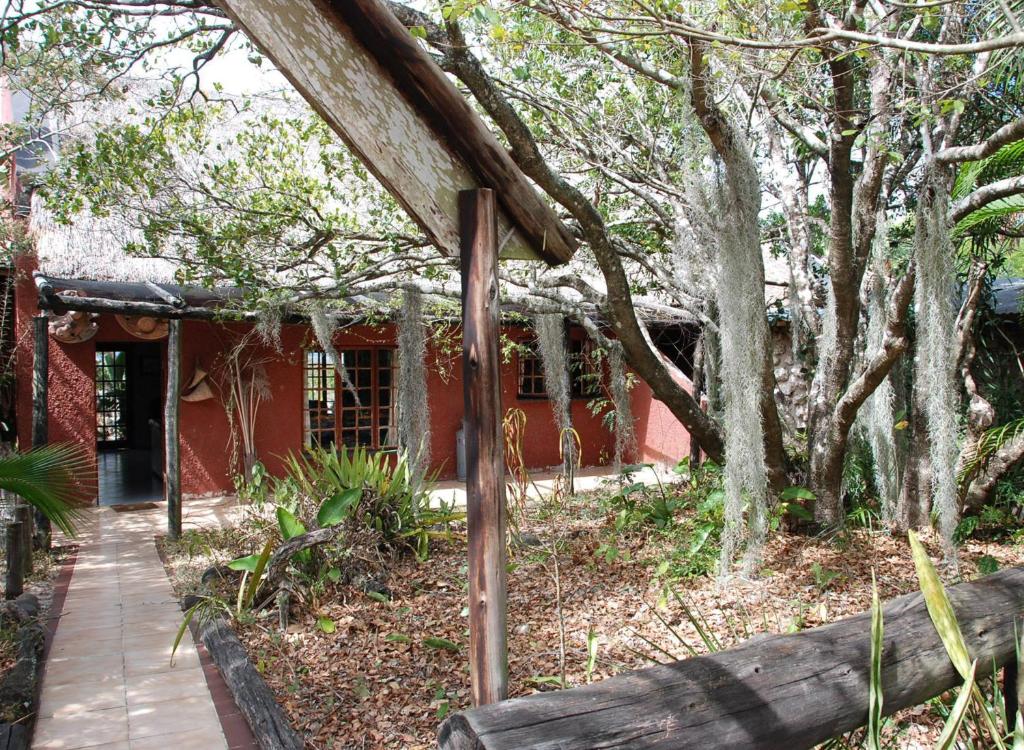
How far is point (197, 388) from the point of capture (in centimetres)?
852

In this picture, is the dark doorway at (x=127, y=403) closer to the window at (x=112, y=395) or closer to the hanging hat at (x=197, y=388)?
the window at (x=112, y=395)

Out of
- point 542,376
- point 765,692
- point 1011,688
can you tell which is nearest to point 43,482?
point 765,692

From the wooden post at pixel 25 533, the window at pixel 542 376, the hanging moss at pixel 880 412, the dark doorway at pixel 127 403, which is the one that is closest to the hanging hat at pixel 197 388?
the wooden post at pixel 25 533

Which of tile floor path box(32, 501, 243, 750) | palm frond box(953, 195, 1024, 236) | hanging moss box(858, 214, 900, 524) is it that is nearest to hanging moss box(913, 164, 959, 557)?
hanging moss box(858, 214, 900, 524)

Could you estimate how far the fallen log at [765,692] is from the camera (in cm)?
155

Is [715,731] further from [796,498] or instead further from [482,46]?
[482,46]

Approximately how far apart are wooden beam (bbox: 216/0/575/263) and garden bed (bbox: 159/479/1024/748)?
1.63 meters

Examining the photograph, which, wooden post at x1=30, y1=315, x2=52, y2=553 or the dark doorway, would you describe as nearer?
wooden post at x1=30, y1=315, x2=52, y2=553

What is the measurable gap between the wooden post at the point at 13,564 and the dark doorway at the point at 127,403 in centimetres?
628

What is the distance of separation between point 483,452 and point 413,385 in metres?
3.75

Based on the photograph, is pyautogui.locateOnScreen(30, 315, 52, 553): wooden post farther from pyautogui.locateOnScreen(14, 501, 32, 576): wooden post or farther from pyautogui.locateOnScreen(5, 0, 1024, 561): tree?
pyautogui.locateOnScreen(5, 0, 1024, 561): tree

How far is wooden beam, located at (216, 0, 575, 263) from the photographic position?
1943mm

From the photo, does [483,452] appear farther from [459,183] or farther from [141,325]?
[141,325]

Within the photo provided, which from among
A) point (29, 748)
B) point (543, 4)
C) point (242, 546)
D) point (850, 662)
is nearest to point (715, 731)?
point (850, 662)
